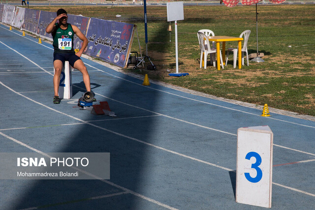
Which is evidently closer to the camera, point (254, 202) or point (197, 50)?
point (254, 202)

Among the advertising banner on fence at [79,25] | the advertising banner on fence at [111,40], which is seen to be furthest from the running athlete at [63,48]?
the advertising banner on fence at [79,25]

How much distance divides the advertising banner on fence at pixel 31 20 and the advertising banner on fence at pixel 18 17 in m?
0.84

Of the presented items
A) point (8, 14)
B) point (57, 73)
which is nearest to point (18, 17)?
point (8, 14)

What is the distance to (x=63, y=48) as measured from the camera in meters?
10.9

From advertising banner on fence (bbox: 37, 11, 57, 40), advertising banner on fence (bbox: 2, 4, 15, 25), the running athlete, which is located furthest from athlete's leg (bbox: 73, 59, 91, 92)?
advertising banner on fence (bbox: 2, 4, 15, 25)

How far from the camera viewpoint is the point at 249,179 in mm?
5207

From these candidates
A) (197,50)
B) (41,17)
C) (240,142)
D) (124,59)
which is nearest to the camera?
(240,142)

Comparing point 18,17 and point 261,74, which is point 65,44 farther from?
point 18,17

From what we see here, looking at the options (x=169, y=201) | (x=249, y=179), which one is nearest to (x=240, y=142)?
(x=249, y=179)

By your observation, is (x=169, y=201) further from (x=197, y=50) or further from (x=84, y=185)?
(x=197, y=50)

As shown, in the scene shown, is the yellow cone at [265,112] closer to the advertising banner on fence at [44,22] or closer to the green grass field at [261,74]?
the green grass field at [261,74]

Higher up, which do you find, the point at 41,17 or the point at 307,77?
the point at 41,17

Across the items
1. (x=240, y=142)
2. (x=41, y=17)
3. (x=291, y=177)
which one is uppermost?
(x=41, y=17)

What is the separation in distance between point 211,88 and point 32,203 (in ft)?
27.8
